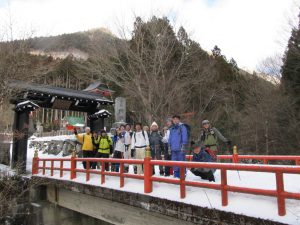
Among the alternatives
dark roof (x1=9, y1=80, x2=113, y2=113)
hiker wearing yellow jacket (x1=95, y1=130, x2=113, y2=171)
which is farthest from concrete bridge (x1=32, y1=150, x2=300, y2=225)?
dark roof (x1=9, y1=80, x2=113, y2=113)

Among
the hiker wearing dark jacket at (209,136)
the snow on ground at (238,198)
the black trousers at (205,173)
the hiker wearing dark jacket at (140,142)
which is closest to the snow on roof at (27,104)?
the hiker wearing dark jacket at (140,142)

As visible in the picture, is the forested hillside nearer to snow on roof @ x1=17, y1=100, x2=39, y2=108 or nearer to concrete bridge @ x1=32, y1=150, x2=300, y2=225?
snow on roof @ x1=17, y1=100, x2=39, y2=108

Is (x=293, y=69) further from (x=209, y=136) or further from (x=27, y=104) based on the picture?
(x=27, y=104)

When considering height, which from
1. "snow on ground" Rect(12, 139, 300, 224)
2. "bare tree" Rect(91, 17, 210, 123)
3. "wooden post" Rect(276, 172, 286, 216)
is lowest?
"snow on ground" Rect(12, 139, 300, 224)

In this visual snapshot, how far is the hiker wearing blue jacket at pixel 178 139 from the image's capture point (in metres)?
7.72

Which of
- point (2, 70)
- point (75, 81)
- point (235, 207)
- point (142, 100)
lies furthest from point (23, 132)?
point (75, 81)

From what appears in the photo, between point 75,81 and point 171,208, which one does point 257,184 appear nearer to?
point 171,208

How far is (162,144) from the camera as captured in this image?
9484mm

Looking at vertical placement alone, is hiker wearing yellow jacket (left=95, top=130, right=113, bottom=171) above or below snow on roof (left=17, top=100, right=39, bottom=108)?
below

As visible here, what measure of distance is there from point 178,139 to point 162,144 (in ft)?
5.64

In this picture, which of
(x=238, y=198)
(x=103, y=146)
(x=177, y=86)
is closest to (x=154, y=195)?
(x=238, y=198)

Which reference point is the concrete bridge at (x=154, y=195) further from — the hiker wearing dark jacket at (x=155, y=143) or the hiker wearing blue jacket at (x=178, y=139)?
the hiker wearing dark jacket at (x=155, y=143)

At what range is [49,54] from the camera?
16.1 meters

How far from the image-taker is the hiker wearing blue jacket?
25.3ft
